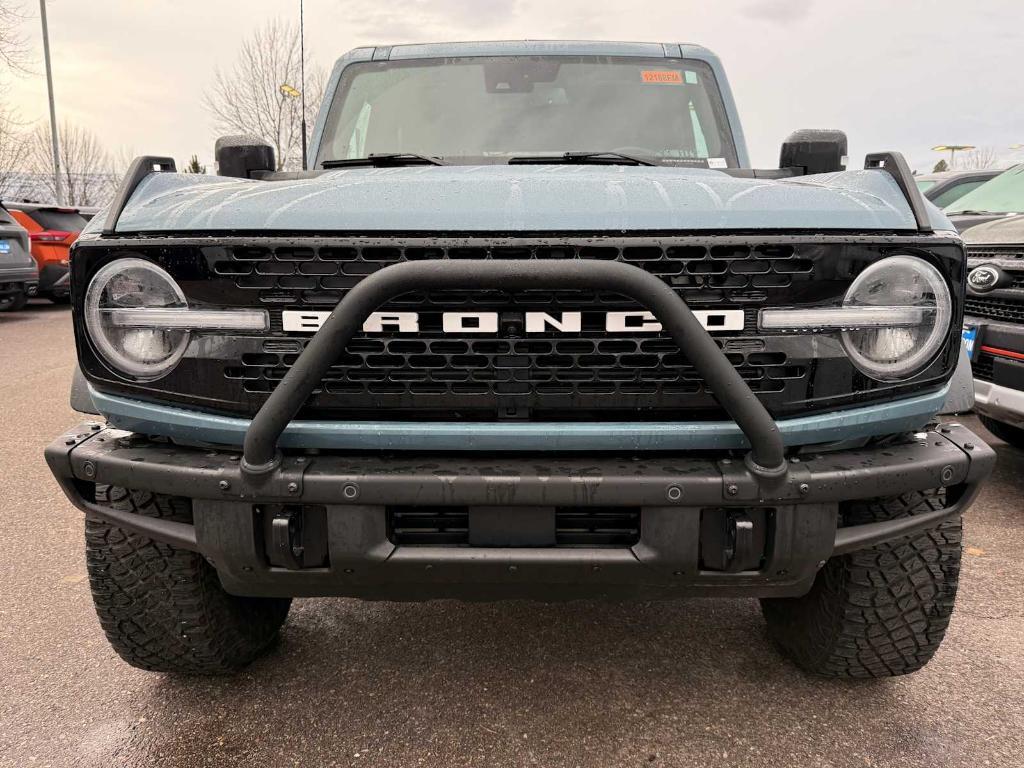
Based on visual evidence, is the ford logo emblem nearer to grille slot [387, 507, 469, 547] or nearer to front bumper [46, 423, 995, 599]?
front bumper [46, 423, 995, 599]

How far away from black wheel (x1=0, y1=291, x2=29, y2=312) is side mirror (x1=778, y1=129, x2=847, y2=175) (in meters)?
12.0

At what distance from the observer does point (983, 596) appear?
3.03 meters

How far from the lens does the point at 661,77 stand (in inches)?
130

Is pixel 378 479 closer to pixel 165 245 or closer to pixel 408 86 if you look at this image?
pixel 165 245

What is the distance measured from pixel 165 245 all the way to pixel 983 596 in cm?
318

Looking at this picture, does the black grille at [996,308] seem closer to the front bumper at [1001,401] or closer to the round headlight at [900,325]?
the front bumper at [1001,401]

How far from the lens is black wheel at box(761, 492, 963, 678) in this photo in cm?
206

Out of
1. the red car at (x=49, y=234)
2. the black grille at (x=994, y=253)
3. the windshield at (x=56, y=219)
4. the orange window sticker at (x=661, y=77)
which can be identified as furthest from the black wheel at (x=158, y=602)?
the windshield at (x=56, y=219)

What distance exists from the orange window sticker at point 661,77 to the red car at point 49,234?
1140 centimetres

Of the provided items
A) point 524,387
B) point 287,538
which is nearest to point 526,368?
point 524,387

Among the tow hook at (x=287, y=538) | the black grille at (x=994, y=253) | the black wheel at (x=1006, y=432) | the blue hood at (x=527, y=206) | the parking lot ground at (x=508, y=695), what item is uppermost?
the blue hood at (x=527, y=206)

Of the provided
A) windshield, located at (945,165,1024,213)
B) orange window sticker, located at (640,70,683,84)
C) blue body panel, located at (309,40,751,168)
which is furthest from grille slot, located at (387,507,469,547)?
windshield, located at (945,165,1024,213)

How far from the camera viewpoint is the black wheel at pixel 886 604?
2.06 metres

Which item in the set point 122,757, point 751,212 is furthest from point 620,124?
point 122,757
